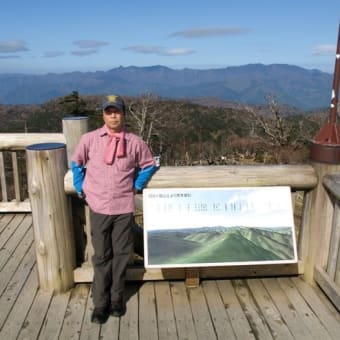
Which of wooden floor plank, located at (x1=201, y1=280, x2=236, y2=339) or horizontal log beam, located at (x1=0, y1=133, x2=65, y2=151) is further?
horizontal log beam, located at (x1=0, y1=133, x2=65, y2=151)

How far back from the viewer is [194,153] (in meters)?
12.1

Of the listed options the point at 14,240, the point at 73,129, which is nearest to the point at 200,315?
the point at 14,240

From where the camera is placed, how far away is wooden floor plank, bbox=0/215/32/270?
3617mm

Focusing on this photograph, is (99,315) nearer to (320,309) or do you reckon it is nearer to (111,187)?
(111,187)

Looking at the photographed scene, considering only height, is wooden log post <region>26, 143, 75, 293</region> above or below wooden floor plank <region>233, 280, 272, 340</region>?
above

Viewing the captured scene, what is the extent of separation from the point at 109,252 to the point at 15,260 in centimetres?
135

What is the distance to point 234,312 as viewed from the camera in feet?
8.90

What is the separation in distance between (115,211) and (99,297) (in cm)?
61

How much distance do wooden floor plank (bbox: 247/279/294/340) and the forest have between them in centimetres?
214

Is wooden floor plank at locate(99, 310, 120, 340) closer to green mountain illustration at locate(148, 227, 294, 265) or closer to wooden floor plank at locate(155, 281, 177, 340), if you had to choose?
wooden floor plank at locate(155, 281, 177, 340)

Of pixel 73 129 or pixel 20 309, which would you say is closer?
pixel 20 309

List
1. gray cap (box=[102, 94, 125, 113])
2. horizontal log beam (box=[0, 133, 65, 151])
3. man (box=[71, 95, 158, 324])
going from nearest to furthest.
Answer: gray cap (box=[102, 94, 125, 113])
man (box=[71, 95, 158, 324])
horizontal log beam (box=[0, 133, 65, 151])

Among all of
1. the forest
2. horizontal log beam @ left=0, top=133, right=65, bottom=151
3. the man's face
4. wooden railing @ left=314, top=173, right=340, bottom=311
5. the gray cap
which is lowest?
the forest

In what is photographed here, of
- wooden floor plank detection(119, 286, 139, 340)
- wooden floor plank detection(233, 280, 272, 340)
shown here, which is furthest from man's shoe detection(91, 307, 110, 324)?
wooden floor plank detection(233, 280, 272, 340)
